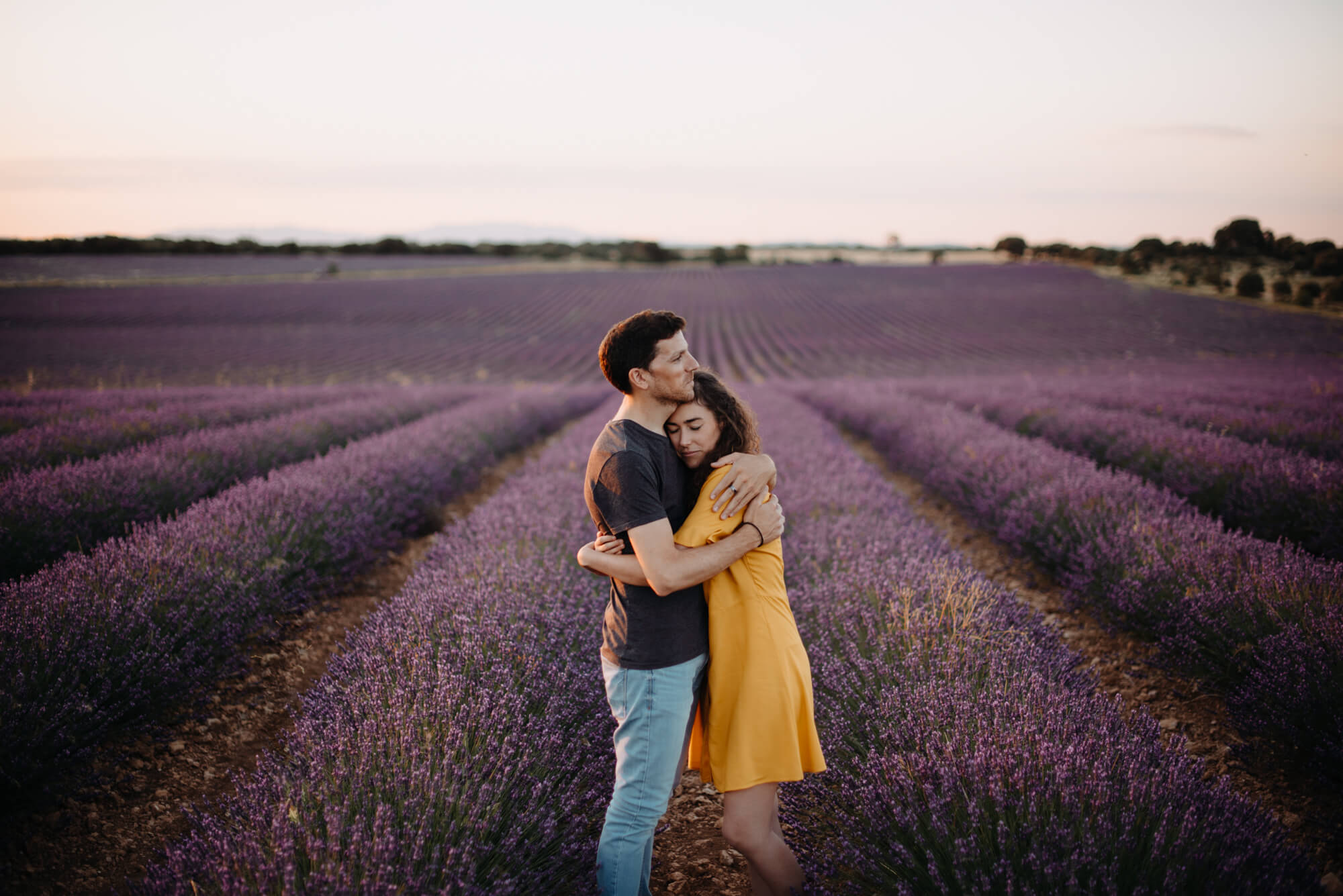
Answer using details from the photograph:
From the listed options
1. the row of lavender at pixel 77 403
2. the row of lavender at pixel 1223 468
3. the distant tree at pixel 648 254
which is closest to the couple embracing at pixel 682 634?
the row of lavender at pixel 1223 468

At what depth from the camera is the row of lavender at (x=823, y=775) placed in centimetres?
136

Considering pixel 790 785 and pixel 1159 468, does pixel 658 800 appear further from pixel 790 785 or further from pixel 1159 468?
pixel 1159 468

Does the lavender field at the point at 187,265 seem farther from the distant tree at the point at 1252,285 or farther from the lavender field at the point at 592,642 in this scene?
the distant tree at the point at 1252,285

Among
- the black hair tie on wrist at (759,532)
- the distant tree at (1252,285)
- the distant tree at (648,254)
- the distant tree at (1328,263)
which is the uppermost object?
the distant tree at (648,254)

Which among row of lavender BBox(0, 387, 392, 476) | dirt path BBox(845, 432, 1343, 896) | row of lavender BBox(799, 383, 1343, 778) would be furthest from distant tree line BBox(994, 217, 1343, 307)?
row of lavender BBox(0, 387, 392, 476)

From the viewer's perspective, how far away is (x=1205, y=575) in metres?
2.98

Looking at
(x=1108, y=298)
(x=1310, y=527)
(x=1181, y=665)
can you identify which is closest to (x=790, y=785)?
(x=1181, y=665)

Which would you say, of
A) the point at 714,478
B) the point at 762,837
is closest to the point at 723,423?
the point at 714,478

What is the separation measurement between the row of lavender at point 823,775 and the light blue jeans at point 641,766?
0.18 m

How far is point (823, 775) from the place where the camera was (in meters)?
2.04

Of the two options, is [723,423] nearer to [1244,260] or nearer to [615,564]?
[615,564]

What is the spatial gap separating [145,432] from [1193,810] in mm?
8596

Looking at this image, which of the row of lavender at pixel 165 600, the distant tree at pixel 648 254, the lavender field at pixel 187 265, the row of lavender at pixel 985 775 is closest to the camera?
the row of lavender at pixel 985 775

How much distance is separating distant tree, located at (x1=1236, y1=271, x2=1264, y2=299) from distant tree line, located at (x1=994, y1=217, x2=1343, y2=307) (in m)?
0.02
